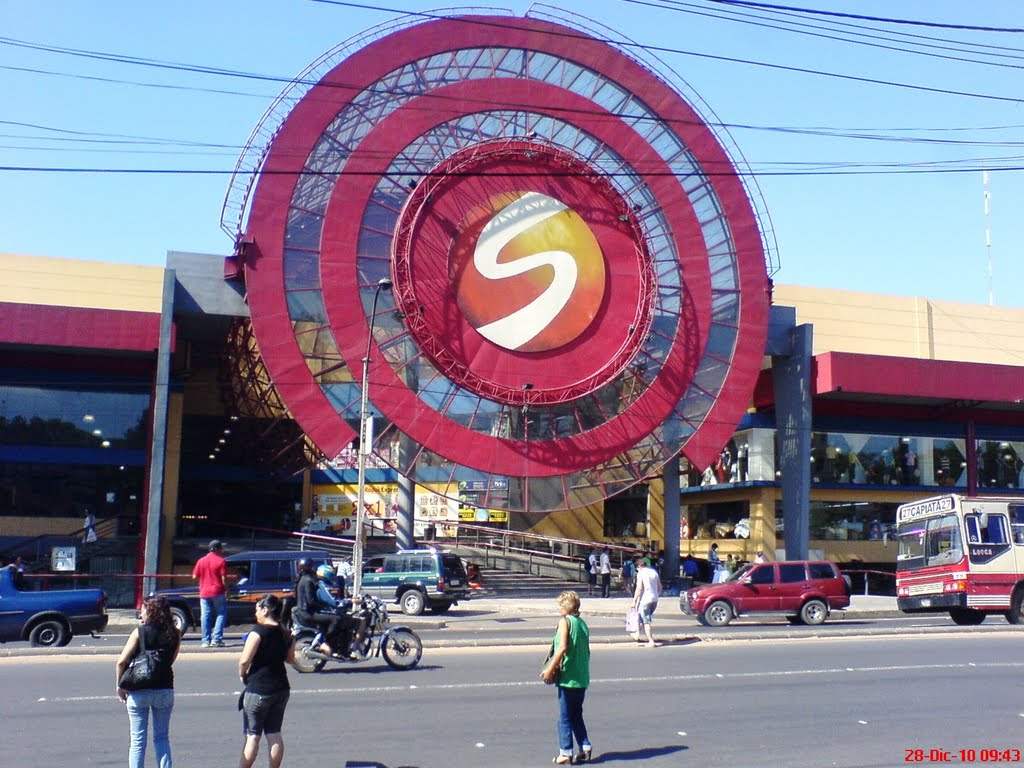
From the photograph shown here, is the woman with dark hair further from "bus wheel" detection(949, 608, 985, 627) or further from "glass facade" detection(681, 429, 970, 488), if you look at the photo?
"glass facade" detection(681, 429, 970, 488)

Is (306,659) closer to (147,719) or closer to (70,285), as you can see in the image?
(147,719)

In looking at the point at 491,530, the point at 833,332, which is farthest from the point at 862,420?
the point at 491,530

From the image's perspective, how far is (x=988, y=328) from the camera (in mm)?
60656

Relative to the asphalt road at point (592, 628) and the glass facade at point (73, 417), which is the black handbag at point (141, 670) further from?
the glass facade at point (73, 417)

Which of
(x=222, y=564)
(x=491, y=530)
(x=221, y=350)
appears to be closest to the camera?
(x=222, y=564)

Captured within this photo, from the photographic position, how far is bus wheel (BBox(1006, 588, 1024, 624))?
26.0 m

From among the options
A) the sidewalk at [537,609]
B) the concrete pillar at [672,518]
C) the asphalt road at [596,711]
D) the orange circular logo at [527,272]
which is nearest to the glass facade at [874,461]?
the concrete pillar at [672,518]

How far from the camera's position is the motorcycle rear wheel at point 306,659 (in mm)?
16156

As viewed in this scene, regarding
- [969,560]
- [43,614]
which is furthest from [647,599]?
[43,614]

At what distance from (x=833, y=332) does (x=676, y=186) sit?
772 inches

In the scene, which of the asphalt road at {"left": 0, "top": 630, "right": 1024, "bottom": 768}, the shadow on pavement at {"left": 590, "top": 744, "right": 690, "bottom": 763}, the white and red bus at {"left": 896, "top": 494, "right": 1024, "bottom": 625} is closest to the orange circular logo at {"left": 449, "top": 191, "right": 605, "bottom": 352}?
the white and red bus at {"left": 896, "top": 494, "right": 1024, "bottom": 625}

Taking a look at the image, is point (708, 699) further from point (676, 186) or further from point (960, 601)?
point (676, 186)

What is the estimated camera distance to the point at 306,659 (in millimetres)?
16250
